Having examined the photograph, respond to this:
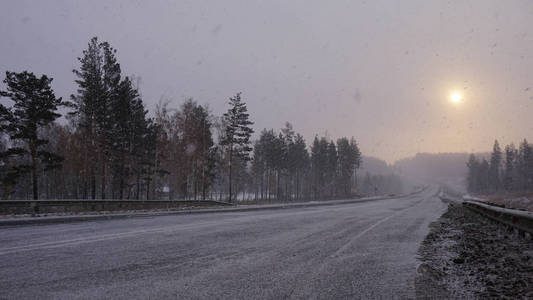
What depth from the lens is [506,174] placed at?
107875 mm

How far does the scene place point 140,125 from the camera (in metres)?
37.7

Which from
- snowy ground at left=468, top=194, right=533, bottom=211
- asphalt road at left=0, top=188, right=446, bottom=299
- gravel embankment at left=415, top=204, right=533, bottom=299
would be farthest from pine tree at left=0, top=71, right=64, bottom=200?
snowy ground at left=468, top=194, right=533, bottom=211

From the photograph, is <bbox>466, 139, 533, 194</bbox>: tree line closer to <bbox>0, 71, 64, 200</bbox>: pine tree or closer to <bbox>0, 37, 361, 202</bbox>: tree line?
<bbox>0, 37, 361, 202</bbox>: tree line

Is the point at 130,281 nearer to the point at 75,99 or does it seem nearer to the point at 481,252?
the point at 481,252

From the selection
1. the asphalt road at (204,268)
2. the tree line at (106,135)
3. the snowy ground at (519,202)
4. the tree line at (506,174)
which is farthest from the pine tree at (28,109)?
the tree line at (506,174)

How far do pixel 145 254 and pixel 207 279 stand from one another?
1.89 metres

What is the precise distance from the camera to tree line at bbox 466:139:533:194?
100 metres

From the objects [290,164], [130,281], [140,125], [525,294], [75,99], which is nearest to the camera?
[525,294]

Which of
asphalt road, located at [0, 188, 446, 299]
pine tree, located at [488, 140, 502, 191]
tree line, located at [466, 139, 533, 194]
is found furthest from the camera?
pine tree, located at [488, 140, 502, 191]

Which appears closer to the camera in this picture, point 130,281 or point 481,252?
point 130,281

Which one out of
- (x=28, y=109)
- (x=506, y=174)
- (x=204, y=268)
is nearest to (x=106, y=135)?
(x=28, y=109)

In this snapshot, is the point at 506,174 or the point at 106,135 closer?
the point at 106,135

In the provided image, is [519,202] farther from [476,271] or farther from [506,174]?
[506,174]

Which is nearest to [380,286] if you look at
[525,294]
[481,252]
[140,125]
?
[525,294]
